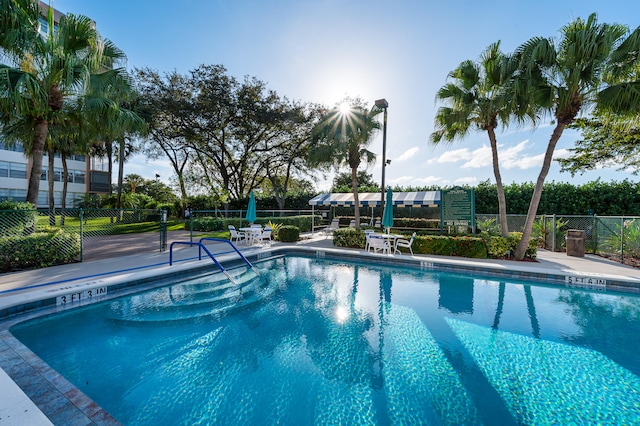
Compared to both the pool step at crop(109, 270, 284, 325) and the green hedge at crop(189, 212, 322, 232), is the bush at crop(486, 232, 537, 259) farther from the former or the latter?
the green hedge at crop(189, 212, 322, 232)

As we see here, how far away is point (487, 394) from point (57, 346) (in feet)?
20.0

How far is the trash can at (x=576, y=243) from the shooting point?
10.2 metres

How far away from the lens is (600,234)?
10.9 meters

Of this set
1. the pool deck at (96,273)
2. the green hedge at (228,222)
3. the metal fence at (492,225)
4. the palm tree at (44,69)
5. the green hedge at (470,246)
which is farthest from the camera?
the green hedge at (228,222)

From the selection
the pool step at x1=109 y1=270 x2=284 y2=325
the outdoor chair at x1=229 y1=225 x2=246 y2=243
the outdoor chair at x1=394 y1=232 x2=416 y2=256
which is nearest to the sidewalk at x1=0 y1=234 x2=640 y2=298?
the outdoor chair at x1=394 y1=232 x2=416 y2=256

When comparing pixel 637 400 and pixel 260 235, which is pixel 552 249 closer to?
pixel 637 400

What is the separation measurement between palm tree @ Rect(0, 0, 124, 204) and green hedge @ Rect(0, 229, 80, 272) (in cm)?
179

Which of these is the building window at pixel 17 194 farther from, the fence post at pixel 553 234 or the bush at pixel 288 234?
the fence post at pixel 553 234

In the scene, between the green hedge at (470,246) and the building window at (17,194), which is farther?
the building window at (17,194)

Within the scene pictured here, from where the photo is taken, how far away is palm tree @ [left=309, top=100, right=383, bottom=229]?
539 inches

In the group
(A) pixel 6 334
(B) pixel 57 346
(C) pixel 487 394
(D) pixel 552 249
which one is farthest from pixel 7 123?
(D) pixel 552 249

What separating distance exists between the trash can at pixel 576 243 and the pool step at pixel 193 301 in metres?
11.3

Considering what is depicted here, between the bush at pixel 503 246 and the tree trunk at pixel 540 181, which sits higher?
the tree trunk at pixel 540 181

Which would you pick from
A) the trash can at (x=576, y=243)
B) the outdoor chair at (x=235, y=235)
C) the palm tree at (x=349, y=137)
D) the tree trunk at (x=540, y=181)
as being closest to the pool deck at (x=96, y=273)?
the trash can at (x=576, y=243)
